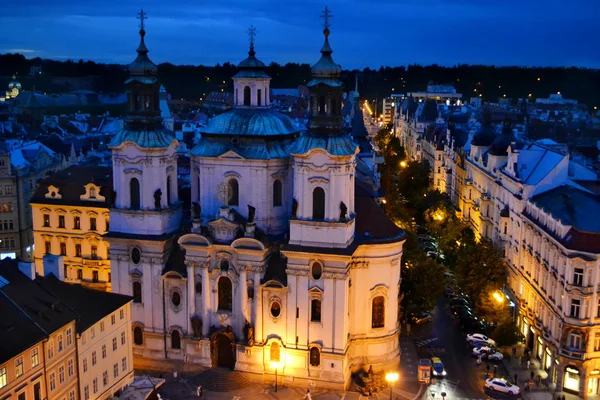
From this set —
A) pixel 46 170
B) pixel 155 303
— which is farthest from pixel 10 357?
pixel 46 170

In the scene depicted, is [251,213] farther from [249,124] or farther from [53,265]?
[53,265]

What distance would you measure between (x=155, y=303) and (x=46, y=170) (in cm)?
4129

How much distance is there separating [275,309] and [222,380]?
7.20 metres

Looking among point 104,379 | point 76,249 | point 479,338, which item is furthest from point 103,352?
point 479,338

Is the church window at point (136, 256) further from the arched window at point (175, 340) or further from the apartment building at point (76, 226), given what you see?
the apartment building at point (76, 226)

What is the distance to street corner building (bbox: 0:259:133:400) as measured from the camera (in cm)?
4175

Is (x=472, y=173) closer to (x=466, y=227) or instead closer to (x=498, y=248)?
(x=466, y=227)

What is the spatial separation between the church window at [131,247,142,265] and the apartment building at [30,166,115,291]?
13.1m

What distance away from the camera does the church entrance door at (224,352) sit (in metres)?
59.2

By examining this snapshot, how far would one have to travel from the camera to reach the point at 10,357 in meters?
39.9

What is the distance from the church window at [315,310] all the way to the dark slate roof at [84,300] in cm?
1440

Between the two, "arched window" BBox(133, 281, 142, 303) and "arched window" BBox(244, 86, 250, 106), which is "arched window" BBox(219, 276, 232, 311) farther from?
"arched window" BBox(244, 86, 250, 106)


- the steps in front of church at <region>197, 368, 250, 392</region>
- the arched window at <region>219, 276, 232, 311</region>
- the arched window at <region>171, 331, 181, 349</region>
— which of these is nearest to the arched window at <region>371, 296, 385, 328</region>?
the steps in front of church at <region>197, 368, 250, 392</region>

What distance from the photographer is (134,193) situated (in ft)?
195
